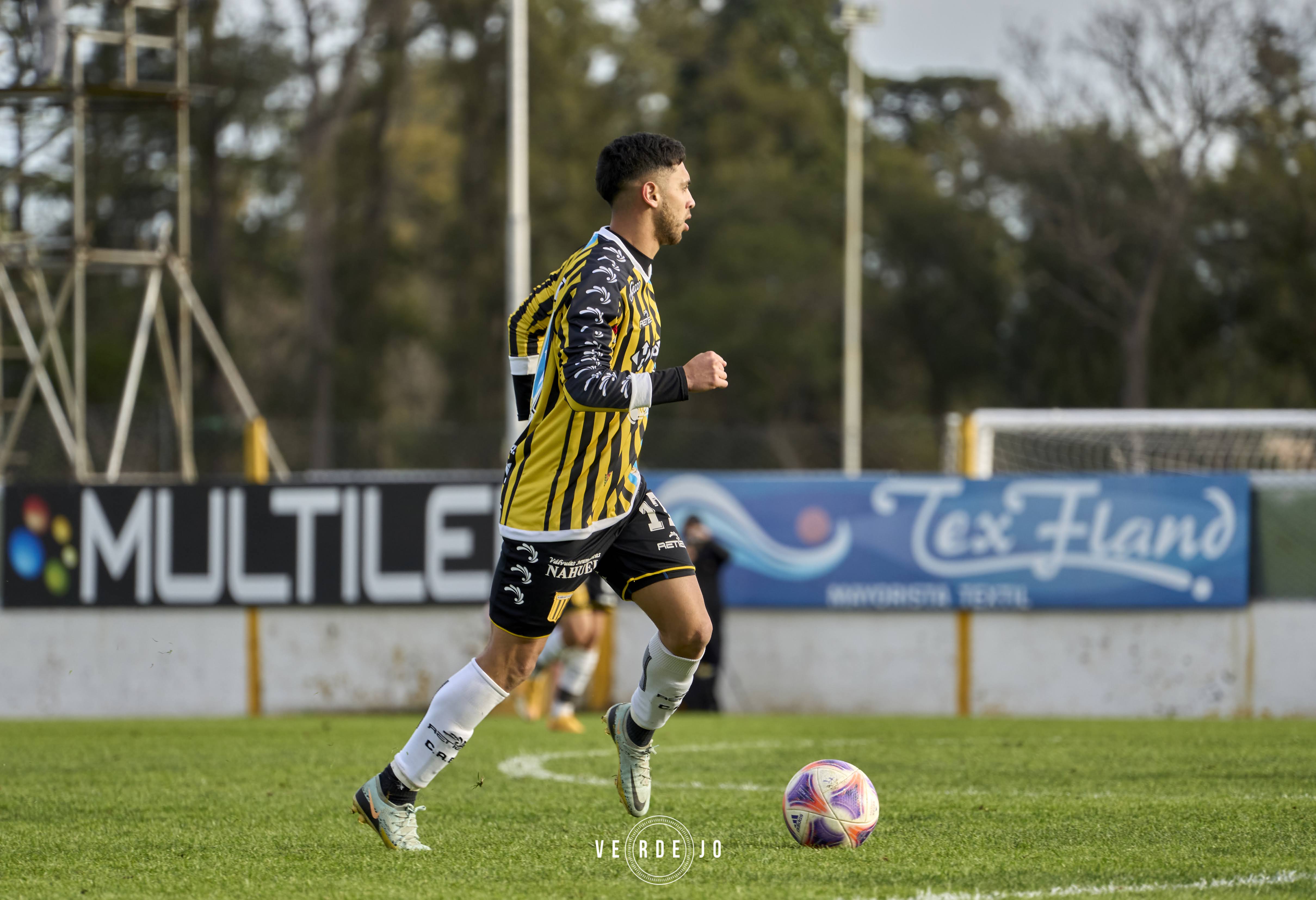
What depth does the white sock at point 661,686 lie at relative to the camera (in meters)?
5.21

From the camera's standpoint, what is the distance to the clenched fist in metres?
4.75

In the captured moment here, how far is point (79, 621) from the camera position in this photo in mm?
14172

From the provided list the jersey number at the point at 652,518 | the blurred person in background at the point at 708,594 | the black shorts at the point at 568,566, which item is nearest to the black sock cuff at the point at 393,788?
the black shorts at the point at 568,566

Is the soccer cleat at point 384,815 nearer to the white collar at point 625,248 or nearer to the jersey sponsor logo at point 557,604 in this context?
the jersey sponsor logo at point 557,604

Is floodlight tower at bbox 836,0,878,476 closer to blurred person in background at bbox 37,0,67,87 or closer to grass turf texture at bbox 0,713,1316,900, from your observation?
blurred person in background at bbox 37,0,67,87

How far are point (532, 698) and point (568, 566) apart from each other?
8688 millimetres

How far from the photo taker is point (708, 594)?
1405 cm

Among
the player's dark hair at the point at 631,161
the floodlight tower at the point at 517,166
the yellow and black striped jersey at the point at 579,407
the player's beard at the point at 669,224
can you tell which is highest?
the floodlight tower at the point at 517,166

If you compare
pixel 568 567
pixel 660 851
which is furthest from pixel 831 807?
pixel 568 567

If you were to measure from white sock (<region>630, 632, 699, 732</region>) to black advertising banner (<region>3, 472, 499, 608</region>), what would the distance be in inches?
358

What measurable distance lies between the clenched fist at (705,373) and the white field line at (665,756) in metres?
2.64

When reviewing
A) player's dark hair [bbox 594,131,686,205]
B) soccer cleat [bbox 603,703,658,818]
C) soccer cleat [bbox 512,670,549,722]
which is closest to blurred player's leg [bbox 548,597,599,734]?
soccer cleat [bbox 512,670,549,722]

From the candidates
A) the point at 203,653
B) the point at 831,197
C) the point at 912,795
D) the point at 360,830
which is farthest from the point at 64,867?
the point at 831,197

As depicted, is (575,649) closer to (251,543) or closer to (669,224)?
(251,543)
